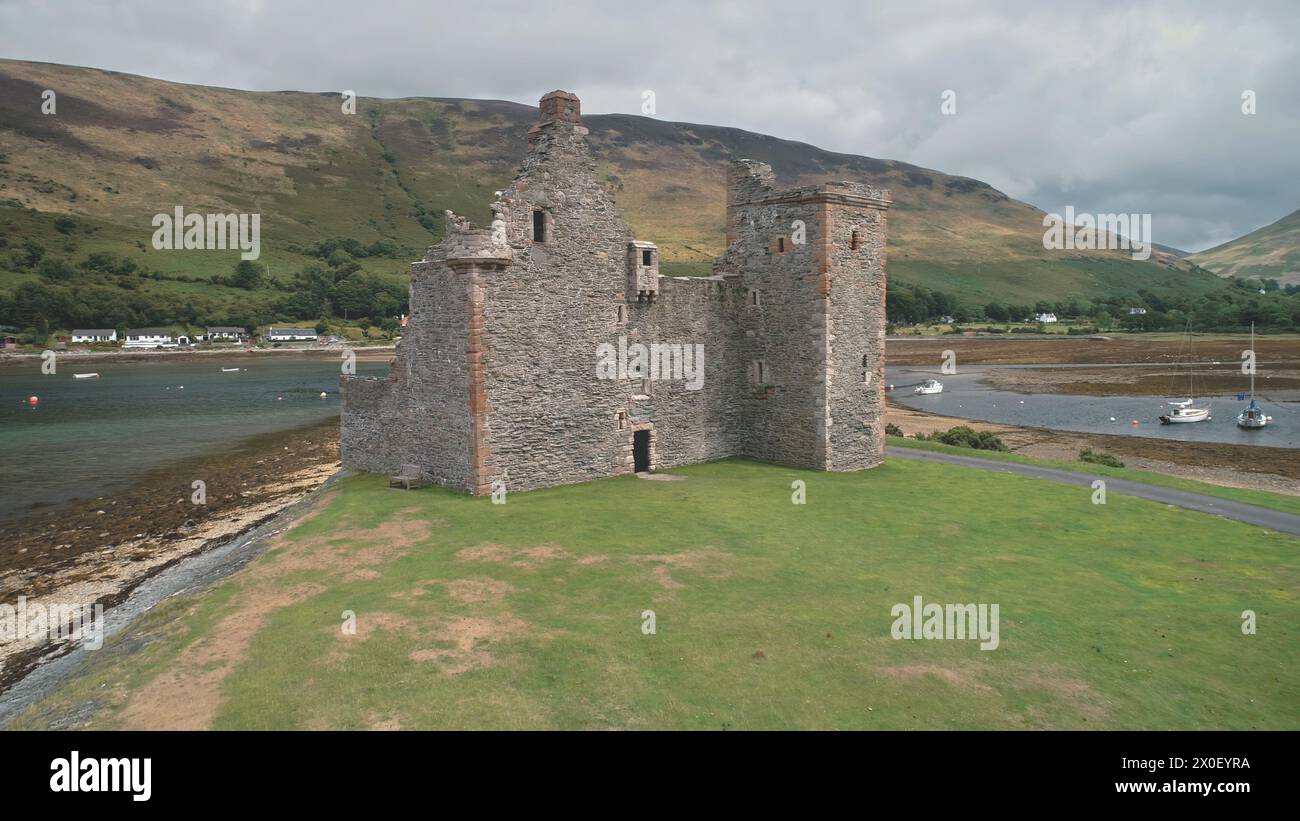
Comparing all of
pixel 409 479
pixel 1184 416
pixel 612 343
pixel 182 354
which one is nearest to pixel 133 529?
pixel 409 479

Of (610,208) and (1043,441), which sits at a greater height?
(610,208)

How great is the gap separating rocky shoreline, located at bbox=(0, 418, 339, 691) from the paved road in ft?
82.4

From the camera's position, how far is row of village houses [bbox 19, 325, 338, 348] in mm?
119312

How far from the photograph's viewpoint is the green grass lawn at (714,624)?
1004 centimetres

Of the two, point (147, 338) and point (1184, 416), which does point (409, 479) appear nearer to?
point (1184, 416)

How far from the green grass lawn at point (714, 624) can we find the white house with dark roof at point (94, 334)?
420 feet

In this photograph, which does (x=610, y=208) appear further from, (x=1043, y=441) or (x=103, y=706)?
(x=1043, y=441)

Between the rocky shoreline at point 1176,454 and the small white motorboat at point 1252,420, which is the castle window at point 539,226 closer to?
the rocky shoreline at point 1176,454

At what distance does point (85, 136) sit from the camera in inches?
7037

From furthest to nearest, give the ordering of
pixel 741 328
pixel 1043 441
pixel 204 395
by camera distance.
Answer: pixel 204 395 < pixel 1043 441 < pixel 741 328

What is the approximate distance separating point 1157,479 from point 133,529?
36.2 m

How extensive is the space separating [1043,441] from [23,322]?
139446 mm

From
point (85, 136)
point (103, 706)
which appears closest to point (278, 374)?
point (103, 706)

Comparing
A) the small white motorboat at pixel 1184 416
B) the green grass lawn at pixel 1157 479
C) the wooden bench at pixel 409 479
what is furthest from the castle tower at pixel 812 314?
the small white motorboat at pixel 1184 416
